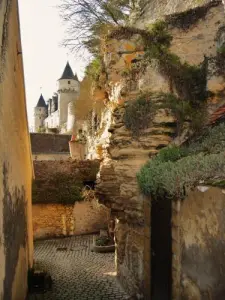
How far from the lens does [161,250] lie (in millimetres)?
6254

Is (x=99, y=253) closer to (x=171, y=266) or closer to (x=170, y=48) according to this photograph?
(x=171, y=266)

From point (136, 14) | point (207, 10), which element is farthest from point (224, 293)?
point (136, 14)

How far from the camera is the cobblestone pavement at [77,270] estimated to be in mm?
7988

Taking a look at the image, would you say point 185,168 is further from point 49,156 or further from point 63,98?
point 63,98

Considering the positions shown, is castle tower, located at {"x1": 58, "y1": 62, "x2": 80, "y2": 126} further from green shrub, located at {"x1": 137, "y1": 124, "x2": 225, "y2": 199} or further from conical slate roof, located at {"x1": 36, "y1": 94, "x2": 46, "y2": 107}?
green shrub, located at {"x1": 137, "y1": 124, "x2": 225, "y2": 199}

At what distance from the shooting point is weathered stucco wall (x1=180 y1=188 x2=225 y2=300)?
4.23 metres

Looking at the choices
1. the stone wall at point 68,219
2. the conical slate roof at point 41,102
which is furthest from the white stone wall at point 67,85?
the stone wall at point 68,219

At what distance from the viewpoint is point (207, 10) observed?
27.3 feet

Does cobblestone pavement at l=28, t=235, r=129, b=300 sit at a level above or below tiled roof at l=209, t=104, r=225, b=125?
below

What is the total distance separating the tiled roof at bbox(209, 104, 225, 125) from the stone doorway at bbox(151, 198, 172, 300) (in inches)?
92.4

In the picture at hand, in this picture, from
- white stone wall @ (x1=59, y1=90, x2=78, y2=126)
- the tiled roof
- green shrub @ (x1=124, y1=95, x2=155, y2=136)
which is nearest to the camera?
the tiled roof

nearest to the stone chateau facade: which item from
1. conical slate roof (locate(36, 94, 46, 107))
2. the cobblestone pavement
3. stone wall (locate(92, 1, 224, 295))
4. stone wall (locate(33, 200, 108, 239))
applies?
conical slate roof (locate(36, 94, 46, 107))

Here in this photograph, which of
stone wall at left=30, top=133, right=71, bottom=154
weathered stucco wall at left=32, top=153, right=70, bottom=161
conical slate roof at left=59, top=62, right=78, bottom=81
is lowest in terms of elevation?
weathered stucco wall at left=32, top=153, right=70, bottom=161

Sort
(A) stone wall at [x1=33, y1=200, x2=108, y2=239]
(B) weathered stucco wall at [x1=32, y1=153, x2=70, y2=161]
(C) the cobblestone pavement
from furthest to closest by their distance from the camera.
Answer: (B) weathered stucco wall at [x1=32, y1=153, x2=70, y2=161] < (A) stone wall at [x1=33, y1=200, x2=108, y2=239] < (C) the cobblestone pavement
